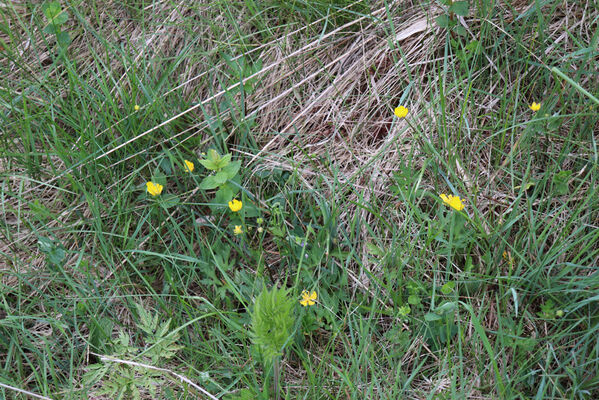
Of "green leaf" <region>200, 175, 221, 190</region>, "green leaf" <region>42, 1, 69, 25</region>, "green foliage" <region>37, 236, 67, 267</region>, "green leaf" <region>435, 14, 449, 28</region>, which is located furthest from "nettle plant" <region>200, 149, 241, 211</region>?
"green leaf" <region>42, 1, 69, 25</region>

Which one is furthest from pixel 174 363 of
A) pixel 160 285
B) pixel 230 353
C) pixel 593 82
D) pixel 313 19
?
pixel 593 82

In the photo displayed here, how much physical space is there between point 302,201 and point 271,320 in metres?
0.84

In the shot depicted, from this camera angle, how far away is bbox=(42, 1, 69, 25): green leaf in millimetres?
2746

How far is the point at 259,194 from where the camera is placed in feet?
7.57

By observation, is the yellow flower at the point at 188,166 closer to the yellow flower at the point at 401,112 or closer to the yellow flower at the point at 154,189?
the yellow flower at the point at 154,189

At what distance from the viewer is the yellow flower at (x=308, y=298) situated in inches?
74.7

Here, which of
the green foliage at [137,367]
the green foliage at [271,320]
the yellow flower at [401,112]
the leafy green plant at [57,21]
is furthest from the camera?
the leafy green plant at [57,21]

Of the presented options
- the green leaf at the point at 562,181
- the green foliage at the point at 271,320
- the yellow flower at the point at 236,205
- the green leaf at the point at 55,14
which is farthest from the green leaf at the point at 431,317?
the green leaf at the point at 55,14

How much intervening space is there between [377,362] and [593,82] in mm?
Result: 1428

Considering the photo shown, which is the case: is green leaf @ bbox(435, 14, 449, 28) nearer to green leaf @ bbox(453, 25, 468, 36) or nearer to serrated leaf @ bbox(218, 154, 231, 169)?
green leaf @ bbox(453, 25, 468, 36)

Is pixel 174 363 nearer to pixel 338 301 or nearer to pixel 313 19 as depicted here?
pixel 338 301

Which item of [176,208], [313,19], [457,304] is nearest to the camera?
[457,304]

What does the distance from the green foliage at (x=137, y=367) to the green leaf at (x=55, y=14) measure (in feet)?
5.68

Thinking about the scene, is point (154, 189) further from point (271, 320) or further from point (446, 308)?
point (446, 308)
